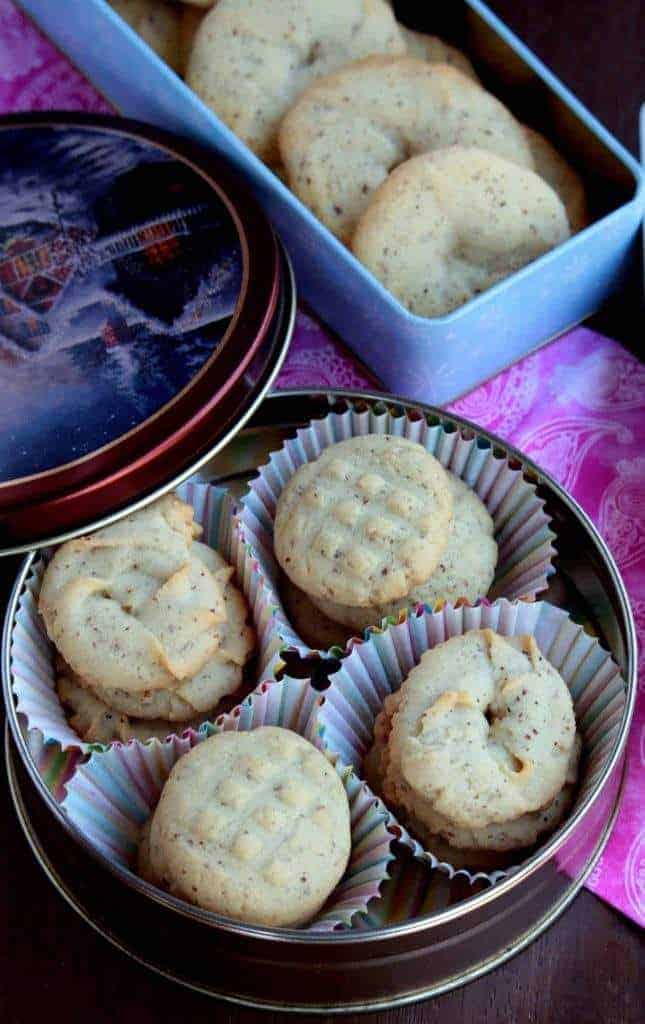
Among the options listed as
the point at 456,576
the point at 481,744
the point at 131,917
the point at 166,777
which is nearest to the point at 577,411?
the point at 456,576

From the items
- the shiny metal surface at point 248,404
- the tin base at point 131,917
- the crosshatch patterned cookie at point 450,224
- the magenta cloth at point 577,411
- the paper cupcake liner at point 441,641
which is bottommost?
the tin base at point 131,917

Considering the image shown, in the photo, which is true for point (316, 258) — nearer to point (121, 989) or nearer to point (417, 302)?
point (417, 302)

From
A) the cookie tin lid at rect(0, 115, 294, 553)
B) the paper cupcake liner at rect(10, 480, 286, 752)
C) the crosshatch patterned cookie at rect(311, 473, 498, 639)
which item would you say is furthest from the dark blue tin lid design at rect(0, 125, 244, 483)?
the crosshatch patterned cookie at rect(311, 473, 498, 639)

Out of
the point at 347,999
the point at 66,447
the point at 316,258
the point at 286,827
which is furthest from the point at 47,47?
the point at 347,999

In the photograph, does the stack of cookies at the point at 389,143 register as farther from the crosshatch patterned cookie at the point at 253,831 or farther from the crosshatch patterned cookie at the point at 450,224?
the crosshatch patterned cookie at the point at 253,831

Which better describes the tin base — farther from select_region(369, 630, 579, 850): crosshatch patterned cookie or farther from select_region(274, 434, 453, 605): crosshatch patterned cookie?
select_region(274, 434, 453, 605): crosshatch patterned cookie

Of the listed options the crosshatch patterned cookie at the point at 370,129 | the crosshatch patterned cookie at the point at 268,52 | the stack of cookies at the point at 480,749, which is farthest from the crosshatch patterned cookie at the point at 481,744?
the crosshatch patterned cookie at the point at 268,52
